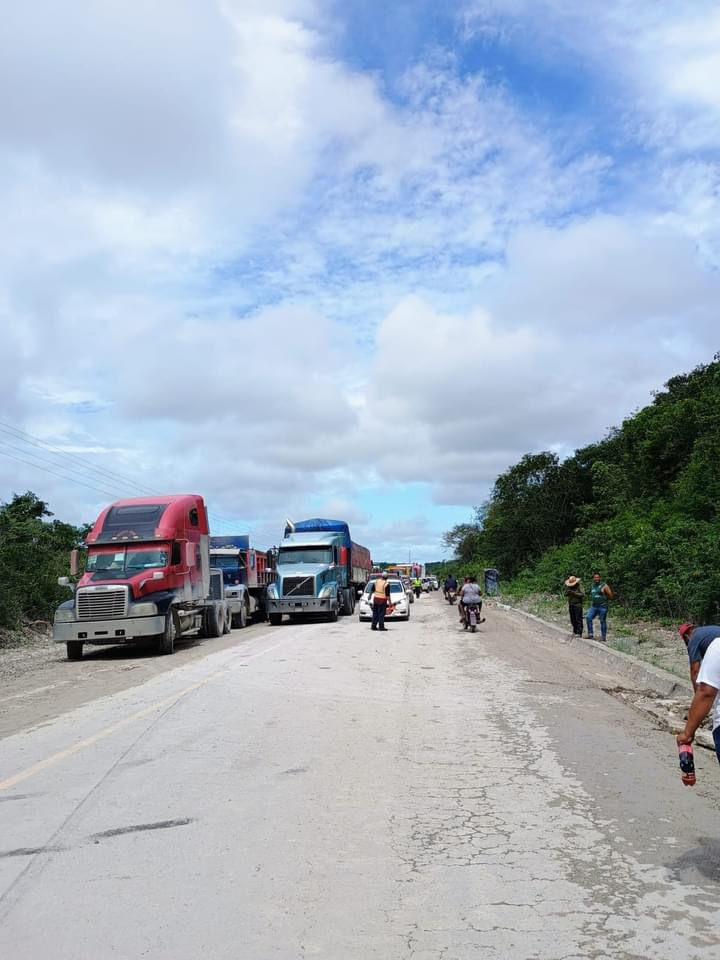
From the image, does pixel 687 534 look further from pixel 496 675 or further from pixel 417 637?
pixel 496 675

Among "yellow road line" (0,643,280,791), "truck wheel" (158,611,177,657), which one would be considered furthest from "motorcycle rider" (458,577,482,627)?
"yellow road line" (0,643,280,791)

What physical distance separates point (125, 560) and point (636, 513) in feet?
86.8

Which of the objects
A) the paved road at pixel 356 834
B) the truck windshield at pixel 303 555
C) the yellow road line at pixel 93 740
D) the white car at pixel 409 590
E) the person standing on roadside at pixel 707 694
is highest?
the truck windshield at pixel 303 555

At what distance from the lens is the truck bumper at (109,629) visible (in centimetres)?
1898

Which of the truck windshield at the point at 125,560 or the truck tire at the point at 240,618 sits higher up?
the truck windshield at the point at 125,560

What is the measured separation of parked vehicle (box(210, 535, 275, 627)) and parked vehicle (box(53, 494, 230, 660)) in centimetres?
641

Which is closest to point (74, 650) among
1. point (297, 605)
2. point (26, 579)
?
point (26, 579)

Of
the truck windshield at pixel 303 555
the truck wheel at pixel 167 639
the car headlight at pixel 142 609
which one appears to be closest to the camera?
the car headlight at pixel 142 609

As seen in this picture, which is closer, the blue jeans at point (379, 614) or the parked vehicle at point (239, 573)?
the blue jeans at point (379, 614)

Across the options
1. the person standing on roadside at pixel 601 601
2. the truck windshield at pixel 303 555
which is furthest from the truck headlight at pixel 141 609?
the truck windshield at pixel 303 555

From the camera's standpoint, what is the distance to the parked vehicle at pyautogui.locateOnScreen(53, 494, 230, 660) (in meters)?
19.1

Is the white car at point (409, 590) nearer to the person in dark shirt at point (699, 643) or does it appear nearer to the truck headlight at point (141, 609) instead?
the truck headlight at point (141, 609)

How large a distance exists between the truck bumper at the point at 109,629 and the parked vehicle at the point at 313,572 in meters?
10.1

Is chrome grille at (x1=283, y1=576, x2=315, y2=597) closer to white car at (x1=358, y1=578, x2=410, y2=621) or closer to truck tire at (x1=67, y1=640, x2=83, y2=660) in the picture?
white car at (x1=358, y1=578, x2=410, y2=621)
